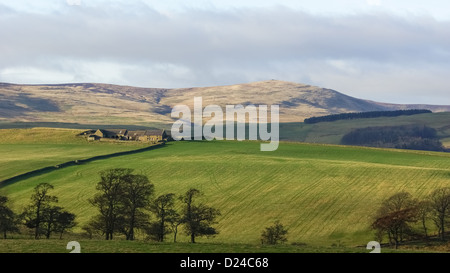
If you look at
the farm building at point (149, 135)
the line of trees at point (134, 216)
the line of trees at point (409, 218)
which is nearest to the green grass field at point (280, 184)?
the line of trees at point (409, 218)

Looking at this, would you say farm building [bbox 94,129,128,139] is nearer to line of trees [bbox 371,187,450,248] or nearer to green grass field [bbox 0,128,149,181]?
green grass field [bbox 0,128,149,181]

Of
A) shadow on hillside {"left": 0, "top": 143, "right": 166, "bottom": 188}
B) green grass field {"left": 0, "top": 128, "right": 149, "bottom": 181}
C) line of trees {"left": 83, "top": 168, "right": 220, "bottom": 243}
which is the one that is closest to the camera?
line of trees {"left": 83, "top": 168, "right": 220, "bottom": 243}

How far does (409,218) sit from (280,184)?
103ft

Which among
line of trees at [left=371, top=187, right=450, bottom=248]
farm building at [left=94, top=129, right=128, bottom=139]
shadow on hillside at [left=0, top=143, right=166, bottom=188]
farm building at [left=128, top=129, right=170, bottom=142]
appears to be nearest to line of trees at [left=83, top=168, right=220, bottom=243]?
line of trees at [left=371, top=187, right=450, bottom=248]

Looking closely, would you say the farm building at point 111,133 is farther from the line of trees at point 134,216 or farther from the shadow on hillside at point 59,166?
the line of trees at point 134,216

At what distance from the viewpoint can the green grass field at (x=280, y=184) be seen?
216ft

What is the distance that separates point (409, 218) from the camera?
56125 mm

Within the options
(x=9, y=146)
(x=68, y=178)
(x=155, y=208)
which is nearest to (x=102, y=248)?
(x=155, y=208)

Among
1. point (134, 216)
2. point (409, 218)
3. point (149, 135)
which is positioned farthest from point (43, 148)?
point (409, 218)

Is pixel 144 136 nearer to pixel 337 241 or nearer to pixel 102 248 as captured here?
pixel 337 241

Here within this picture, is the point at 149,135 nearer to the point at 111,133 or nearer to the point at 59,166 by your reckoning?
the point at 111,133

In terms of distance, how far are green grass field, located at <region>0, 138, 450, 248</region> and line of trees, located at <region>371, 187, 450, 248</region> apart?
2.95m

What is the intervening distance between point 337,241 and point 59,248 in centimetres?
3386

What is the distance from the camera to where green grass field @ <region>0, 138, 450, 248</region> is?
→ 6569 centimetres
